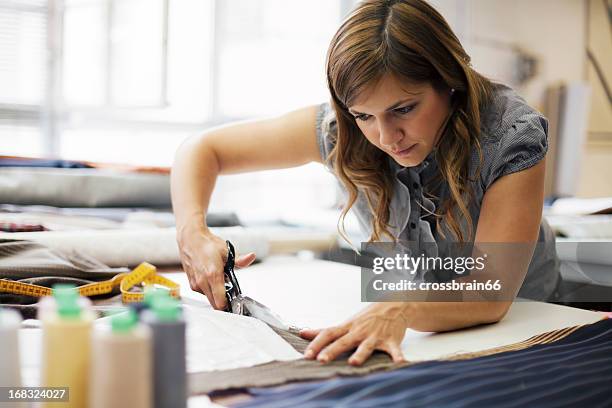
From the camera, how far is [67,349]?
67 centimetres

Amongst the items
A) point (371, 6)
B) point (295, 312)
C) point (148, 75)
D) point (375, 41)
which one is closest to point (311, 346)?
point (295, 312)

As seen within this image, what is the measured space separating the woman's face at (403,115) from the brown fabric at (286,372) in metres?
0.45

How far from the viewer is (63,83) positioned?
4070mm

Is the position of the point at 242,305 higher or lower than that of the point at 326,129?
lower

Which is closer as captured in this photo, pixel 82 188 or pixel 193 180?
pixel 193 180

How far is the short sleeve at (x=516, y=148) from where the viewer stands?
4.37ft

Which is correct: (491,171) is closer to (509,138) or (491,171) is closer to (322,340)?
(509,138)

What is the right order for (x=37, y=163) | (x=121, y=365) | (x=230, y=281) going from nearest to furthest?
1. (x=121, y=365)
2. (x=230, y=281)
3. (x=37, y=163)

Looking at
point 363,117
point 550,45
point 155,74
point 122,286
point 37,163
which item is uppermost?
point 550,45

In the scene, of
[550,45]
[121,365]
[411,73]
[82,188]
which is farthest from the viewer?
[550,45]

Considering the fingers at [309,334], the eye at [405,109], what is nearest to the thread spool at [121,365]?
the fingers at [309,334]

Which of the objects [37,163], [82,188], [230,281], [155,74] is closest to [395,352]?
[230,281]

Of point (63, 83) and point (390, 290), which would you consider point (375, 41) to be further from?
point (63, 83)

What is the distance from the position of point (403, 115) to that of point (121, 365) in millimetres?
835
